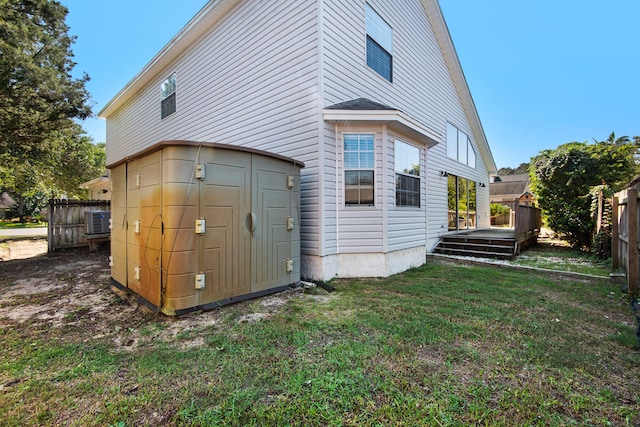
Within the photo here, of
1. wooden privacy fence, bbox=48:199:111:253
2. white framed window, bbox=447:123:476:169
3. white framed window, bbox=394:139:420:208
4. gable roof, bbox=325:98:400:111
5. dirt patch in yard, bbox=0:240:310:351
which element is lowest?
dirt patch in yard, bbox=0:240:310:351

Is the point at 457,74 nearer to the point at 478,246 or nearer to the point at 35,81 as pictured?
the point at 478,246

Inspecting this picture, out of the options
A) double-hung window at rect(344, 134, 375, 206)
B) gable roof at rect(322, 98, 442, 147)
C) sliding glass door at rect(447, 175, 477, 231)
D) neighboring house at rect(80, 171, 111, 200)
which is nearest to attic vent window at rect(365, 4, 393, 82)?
gable roof at rect(322, 98, 442, 147)

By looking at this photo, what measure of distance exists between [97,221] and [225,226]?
797 centimetres

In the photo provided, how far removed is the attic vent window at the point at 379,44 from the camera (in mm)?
6676

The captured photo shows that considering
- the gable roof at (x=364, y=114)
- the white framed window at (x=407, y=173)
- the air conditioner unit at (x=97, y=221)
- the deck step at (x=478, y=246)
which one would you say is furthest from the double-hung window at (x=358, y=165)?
the air conditioner unit at (x=97, y=221)

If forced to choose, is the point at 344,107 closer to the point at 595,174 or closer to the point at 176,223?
the point at 176,223

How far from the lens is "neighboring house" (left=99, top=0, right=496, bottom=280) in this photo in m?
5.52

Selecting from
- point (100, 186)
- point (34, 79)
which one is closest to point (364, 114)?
point (34, 79)

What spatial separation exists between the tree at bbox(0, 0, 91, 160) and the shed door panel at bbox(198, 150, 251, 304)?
25.1ft

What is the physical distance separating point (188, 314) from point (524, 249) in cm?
1036

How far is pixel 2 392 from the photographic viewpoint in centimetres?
203

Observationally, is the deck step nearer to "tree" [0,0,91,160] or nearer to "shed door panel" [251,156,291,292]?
"shed door panel" [251,156,291,292]

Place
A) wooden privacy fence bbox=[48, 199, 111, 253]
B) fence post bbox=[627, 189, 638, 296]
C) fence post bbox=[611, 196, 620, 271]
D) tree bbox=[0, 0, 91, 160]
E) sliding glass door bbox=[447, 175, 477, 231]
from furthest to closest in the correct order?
sliding glass door bbox=[447, 175, 477, 231], wooden privacy fence bbox=[48, 199, 111, 253], tree bbox=[0, 0, 91, 160], fence post bbox=[611, 196, 620, 271], fence post bbox=[627, 189, 638, 296]

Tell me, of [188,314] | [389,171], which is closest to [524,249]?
[389,171]
